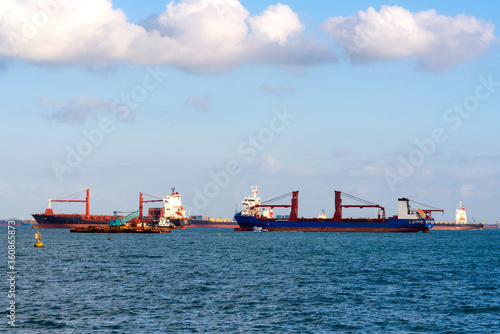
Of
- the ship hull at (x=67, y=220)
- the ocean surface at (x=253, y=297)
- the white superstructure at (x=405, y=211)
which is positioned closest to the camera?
the ocean surface at (x=253, y=297)

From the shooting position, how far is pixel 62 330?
26.6 meters

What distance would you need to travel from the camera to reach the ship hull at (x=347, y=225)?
147 metres

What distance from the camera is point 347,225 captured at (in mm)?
149875

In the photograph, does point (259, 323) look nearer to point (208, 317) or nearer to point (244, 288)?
point (208, 317)

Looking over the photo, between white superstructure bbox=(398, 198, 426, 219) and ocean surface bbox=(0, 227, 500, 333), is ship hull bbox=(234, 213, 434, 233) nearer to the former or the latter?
white superstructure bbox=(398, 198, 426, 219)

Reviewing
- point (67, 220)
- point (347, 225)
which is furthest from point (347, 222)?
point (67, 220)

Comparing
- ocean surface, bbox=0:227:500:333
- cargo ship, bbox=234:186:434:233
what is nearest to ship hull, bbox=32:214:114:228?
cargo ship, bbox=234:186:434:233

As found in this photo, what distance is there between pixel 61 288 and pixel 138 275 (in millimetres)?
9454

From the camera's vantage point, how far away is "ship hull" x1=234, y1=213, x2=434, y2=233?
147m

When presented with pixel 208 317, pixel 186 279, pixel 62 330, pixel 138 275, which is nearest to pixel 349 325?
pixel 208 317

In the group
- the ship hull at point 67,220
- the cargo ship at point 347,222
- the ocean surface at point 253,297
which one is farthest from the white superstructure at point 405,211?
the ship hull at point 67,220

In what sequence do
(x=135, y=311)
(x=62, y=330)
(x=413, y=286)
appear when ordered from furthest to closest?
(x=413, y=286), (x=135, y=311), (x=62, y=330)

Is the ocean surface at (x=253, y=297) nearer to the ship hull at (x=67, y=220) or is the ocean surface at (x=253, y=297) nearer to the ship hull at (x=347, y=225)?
the ship hull at (x=347, y=225)

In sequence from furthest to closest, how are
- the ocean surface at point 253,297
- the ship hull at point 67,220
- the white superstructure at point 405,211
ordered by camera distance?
the ship hull at point 67,220, the white superstructure at point 405,211, the ocean surface at point 253,297
